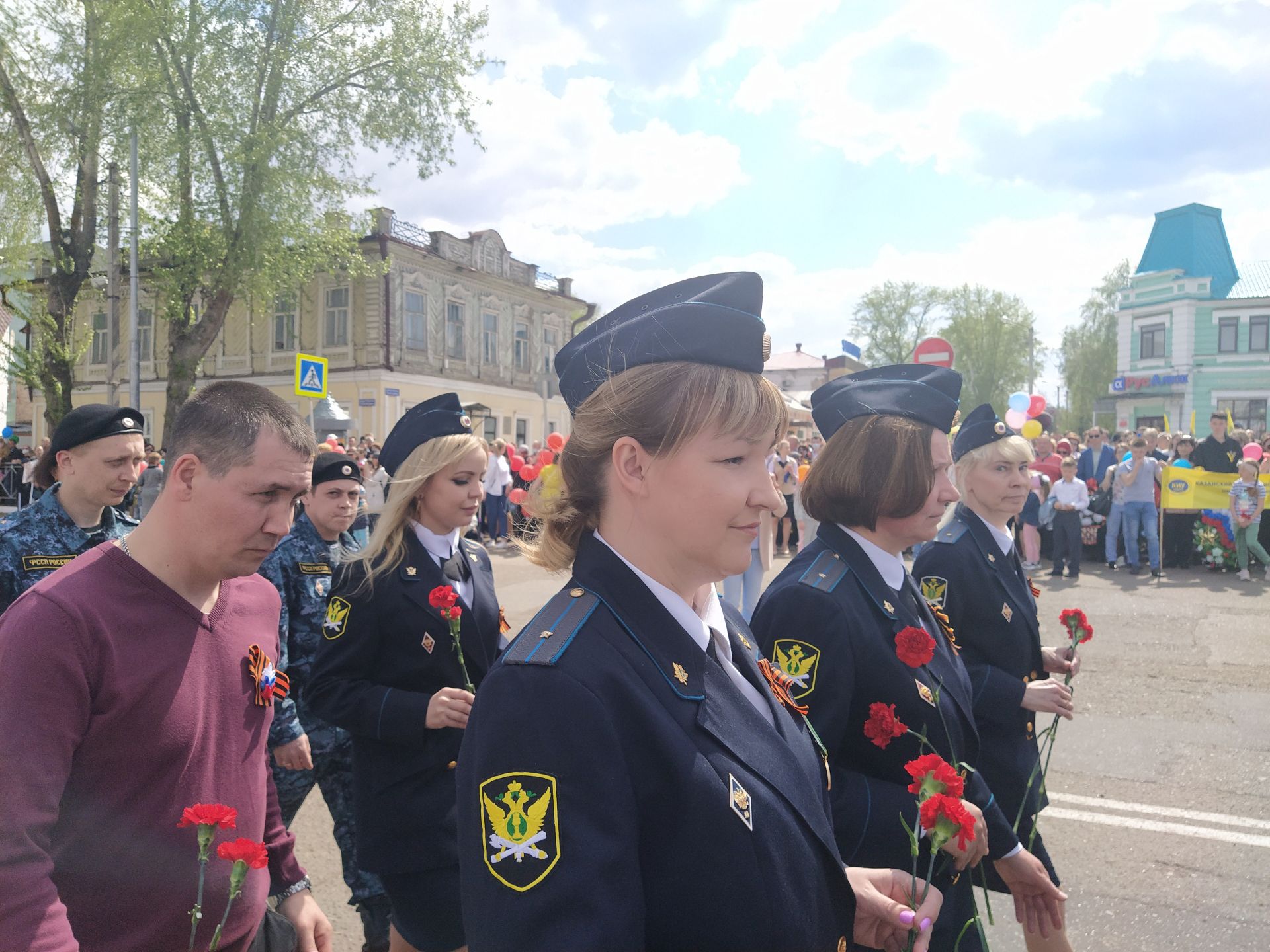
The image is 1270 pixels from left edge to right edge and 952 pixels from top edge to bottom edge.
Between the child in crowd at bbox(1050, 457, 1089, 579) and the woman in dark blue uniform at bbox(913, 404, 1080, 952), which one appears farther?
the child in crowd at bbox(1050, 457, 1089, 579)

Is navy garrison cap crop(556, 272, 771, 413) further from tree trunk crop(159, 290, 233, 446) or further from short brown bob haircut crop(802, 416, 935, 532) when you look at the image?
tree trunk crop(159, 290, 233, 446)

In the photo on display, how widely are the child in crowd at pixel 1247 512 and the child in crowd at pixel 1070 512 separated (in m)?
2.00

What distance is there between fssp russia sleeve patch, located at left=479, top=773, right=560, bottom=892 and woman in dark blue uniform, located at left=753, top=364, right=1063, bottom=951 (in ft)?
3.35

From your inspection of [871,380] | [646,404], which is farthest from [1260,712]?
[646,404]

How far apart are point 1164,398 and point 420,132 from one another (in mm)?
35352

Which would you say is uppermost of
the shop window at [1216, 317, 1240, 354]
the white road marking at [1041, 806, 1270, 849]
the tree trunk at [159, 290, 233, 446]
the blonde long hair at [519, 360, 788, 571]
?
the shop window at [1216, 317, 1240, 354]

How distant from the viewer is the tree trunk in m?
20.9

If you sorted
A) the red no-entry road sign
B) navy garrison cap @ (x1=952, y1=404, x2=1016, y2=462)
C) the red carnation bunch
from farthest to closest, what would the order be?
the red no-entry road sign, navy garrison cap @ (x1=952, y1=404, x2=1016, y2=462), the red carnation bunch

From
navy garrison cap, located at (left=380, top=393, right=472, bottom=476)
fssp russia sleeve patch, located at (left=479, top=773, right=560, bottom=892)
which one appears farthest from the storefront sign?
fssp russia sleeve patch, located at (left=479, top=773, right=560, bottom=892)

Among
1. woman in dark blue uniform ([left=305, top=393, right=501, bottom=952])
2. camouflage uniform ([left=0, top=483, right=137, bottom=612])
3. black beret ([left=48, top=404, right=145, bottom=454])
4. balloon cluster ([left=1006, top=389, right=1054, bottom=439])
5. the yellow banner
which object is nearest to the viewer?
woman in dark blue uniform ([left=305, top=393, right=501, bottom=952])

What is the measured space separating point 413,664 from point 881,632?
62.6 inches

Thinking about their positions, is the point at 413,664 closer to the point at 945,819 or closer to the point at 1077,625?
the point at 945,819

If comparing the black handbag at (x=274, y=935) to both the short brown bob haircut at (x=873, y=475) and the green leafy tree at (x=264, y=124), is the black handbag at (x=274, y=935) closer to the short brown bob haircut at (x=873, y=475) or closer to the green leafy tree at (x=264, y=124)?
the short brown bob haircut at (x=873, y=475)

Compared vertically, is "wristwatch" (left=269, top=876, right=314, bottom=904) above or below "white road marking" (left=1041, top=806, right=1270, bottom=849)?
above
